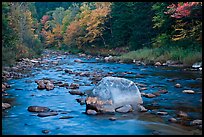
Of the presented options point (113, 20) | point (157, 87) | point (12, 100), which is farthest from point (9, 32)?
point (113, 20)

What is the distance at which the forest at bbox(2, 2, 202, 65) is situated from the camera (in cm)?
2270

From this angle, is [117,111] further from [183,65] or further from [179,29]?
[179,29]

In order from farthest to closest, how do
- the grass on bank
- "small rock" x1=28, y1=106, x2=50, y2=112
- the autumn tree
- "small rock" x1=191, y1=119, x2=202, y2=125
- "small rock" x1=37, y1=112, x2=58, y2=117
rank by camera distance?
1. the autumn tree
2. the grass on bank
3. "small rock" x1=28, y1=106, x2=50, y2=112
4. "small rock" x1=37, y1=112, x2=58, y2=117
5. "small rock" x1=191, y1=119, x2=202, y2=125

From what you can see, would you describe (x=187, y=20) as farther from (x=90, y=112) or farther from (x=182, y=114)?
(x=90, y=112)

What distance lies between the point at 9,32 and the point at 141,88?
399 inches

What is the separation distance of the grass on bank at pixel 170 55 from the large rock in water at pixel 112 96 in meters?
12.3

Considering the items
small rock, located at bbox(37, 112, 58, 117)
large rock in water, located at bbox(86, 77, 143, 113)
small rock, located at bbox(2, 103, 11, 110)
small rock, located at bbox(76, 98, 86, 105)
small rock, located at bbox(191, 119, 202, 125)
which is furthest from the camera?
small rock, located at bbox(76, 98, 86, 105)

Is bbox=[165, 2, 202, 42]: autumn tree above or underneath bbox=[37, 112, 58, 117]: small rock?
above

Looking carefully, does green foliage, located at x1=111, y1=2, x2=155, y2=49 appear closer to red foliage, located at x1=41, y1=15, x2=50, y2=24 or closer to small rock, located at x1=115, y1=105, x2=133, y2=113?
small rock, located at x1=115, y1=105, x2=133, y2=113

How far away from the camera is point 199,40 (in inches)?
937

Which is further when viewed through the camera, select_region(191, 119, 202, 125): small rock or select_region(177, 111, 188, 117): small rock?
select_region(177, 111, 188, 117): small rock

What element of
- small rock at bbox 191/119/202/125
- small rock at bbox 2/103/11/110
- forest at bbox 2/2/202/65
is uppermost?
forest at bbox 2/2/202/65

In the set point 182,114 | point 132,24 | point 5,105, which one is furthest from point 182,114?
point 132,24

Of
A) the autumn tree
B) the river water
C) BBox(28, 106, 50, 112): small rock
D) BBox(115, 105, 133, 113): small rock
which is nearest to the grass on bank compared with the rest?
the autumn tree
